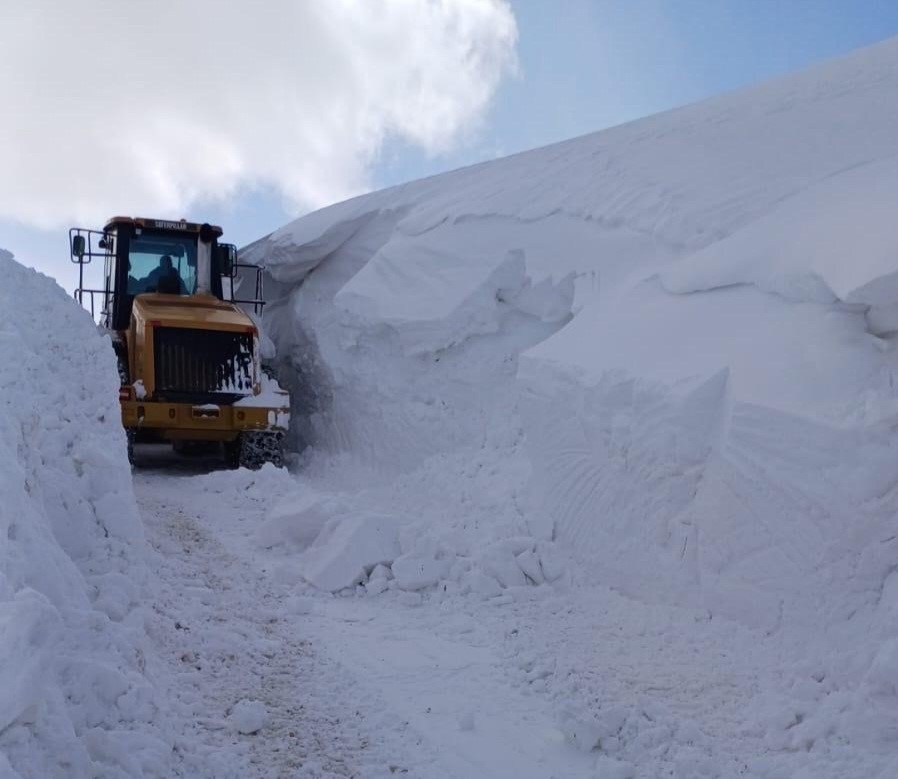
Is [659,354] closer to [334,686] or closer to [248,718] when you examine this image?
[334,686]

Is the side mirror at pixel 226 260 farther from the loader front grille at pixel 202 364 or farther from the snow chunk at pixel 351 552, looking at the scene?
the snow chunk at pixel 351 552

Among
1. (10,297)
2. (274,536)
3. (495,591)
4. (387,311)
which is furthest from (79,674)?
(387,311)

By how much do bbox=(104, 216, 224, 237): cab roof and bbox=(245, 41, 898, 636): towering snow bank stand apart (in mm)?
1520

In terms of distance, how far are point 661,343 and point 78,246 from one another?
21.7ft

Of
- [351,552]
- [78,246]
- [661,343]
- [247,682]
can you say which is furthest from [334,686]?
[78,246]

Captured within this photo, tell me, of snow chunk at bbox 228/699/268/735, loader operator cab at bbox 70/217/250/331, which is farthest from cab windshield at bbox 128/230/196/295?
snow chunk at bbox 228/699/268/735

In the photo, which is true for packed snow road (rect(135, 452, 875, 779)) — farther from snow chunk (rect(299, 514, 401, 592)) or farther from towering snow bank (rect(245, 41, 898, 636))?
towering snow bank (rect(245, 41, 898, 636))

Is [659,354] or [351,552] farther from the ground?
[659,354]

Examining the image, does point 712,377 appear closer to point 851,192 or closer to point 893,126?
point 851,192

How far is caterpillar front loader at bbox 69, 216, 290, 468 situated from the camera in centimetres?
885

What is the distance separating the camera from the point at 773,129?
26.8 feet

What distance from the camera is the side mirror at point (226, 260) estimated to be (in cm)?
1052

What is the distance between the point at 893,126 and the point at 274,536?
19.1 ft

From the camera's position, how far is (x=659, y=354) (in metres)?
5.47
